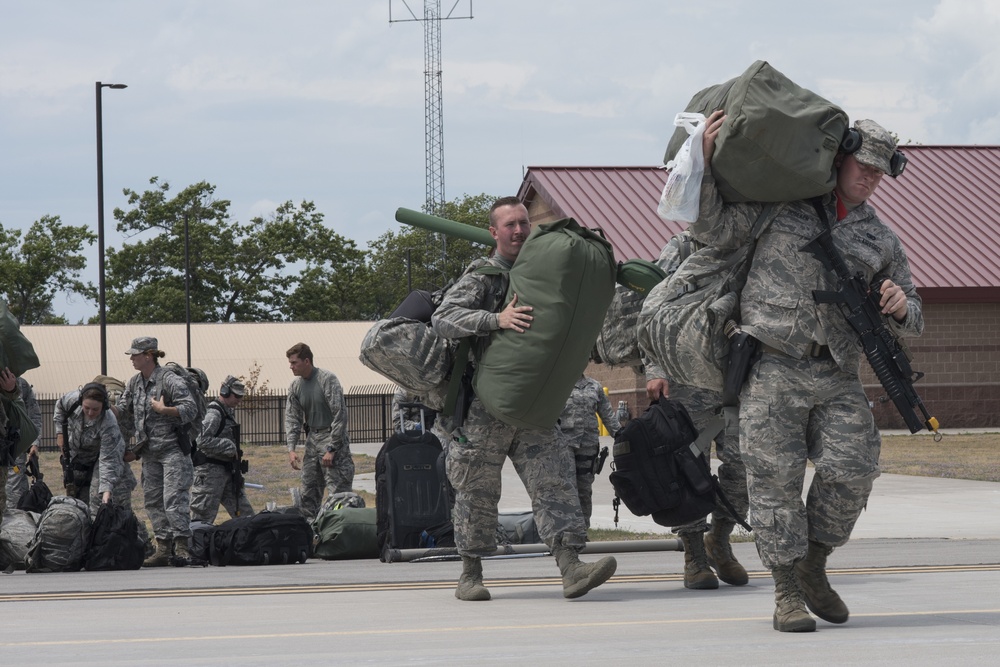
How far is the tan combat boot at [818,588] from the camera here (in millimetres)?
6340

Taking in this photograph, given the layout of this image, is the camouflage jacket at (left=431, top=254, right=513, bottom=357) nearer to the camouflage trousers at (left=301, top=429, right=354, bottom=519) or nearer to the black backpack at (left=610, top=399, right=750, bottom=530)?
the black backpack at (left=610, top=399, right=750, bottom=530)

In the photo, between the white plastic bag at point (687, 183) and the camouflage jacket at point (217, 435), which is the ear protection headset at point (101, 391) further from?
the white plastic bag at point (687, 183)

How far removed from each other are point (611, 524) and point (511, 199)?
698cm

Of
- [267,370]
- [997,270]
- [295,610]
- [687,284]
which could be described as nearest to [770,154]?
[687,284]

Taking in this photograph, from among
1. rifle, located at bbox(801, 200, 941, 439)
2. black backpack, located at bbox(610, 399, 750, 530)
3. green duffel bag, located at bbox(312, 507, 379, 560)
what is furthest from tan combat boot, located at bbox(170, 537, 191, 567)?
rifle, located at bbox(801, 200, 941, 439)

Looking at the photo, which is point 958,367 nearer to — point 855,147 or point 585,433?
point 585,433

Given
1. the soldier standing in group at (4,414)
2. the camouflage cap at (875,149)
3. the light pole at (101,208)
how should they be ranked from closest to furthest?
the camouflage cap at (875,149) → the soldier standing in group at (4,414) → the light pole at (101,208)

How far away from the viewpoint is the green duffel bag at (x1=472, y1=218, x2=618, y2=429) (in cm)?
735

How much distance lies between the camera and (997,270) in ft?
105

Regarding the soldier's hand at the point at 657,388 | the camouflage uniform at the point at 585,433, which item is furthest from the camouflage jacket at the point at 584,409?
the soldier's hand at the point at 657,388

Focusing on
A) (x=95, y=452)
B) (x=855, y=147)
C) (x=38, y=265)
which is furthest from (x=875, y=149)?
(x=38, y=265)

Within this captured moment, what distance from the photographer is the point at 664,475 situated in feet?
24.7

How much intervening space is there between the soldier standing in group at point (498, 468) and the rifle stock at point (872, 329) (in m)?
2.00

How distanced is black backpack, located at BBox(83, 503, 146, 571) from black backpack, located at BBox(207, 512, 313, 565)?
72cm
